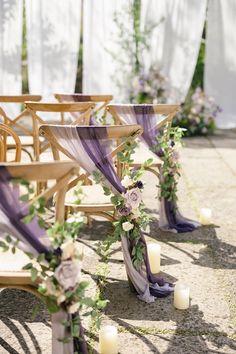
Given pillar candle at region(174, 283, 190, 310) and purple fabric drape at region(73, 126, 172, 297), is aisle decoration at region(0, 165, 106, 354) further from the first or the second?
pillar candle at region(174, 283, 190, 310)

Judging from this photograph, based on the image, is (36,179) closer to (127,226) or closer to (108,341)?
(108,341)

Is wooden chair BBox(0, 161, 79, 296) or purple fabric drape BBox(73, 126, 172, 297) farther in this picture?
purple fabric drape BBox(73, 126, 172, 297)

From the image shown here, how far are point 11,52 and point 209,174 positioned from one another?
3.43 m

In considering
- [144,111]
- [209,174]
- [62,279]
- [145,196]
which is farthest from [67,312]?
[209,174]

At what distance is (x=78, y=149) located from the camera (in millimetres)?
2273

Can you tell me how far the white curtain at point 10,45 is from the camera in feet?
22.8

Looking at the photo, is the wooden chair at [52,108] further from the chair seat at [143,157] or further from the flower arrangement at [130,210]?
the flower arrangement at [130,210]

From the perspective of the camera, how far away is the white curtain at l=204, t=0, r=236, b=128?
760cm

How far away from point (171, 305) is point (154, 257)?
36cm

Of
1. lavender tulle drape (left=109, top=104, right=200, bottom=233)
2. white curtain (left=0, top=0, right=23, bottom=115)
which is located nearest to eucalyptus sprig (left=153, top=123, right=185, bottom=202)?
lavender tulle drape (left=109, top=104, right=200, bottom=233)

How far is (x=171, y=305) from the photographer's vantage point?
2.43m

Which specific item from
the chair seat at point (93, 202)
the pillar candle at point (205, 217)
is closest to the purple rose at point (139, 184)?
the chair seat at point (93, 202)

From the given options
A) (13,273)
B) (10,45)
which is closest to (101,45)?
(10,45)

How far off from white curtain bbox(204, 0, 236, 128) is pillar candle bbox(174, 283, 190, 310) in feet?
19.1
